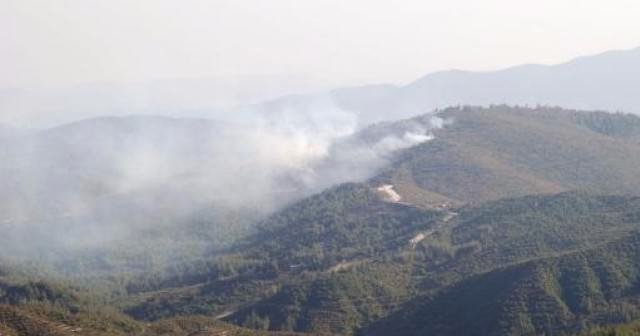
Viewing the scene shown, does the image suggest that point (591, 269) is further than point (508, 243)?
No

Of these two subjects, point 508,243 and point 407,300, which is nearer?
point 407,300

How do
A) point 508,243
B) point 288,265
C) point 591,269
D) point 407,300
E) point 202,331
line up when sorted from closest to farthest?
point 202,331 < point 591,269 < point 407,300 < point 508,243 < point 288,265

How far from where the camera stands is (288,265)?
145 metres

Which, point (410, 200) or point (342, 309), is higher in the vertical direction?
point (410, 200)

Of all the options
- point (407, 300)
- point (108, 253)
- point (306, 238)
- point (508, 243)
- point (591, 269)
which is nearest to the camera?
point (591, 269)

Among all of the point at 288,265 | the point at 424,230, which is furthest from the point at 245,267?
the point at 424,230

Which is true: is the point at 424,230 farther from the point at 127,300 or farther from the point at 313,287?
the point at 127,300

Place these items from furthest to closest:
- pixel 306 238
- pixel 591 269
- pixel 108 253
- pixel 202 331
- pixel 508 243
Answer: pixel 108 253, pixel 306 238, pixel 508 243, pixel 591 269, pixel 202 331

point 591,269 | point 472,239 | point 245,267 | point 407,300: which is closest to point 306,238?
point 245,267

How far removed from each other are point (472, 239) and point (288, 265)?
2787 centimetres

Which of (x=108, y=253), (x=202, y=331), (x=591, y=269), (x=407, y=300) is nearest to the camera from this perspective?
(x=202, y=331)

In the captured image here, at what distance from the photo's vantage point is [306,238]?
538 feet

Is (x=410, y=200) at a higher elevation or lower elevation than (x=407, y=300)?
higher

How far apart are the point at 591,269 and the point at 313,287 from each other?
3496 centimetres
